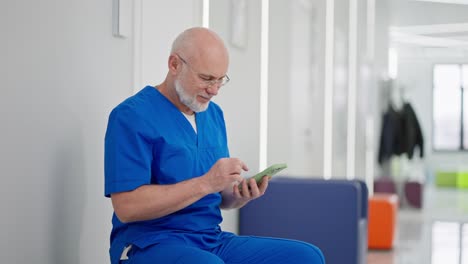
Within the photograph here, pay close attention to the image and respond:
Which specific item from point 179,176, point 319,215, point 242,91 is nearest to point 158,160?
point 179,176

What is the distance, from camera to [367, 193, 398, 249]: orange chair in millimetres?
5559

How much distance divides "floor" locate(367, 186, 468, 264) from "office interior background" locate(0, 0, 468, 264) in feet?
0.87

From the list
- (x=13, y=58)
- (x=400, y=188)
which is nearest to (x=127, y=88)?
(x=13, y=58)

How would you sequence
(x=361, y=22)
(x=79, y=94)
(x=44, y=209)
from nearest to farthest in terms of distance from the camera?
(x=44, y=209) → (x=79, y=94) → (x=361, y=22)

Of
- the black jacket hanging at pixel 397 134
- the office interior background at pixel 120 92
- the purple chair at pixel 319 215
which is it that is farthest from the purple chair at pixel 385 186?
the purple chair at pixel 319 215

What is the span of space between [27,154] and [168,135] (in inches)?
15.8

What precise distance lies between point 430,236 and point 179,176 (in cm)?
479

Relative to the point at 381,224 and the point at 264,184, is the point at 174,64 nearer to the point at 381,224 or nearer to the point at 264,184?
the point at 264,184

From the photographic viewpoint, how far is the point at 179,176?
6.40 ft

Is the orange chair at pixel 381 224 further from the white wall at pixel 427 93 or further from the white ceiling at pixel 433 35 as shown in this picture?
the white wall at pixel 427 93

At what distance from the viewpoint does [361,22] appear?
7805 millimetres

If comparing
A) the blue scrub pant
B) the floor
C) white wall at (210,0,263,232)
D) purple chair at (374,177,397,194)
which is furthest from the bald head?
purple chair at (374,177,397,194)

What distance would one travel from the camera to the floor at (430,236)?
197 inches

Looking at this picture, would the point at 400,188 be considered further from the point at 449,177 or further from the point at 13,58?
the point at 13,58
